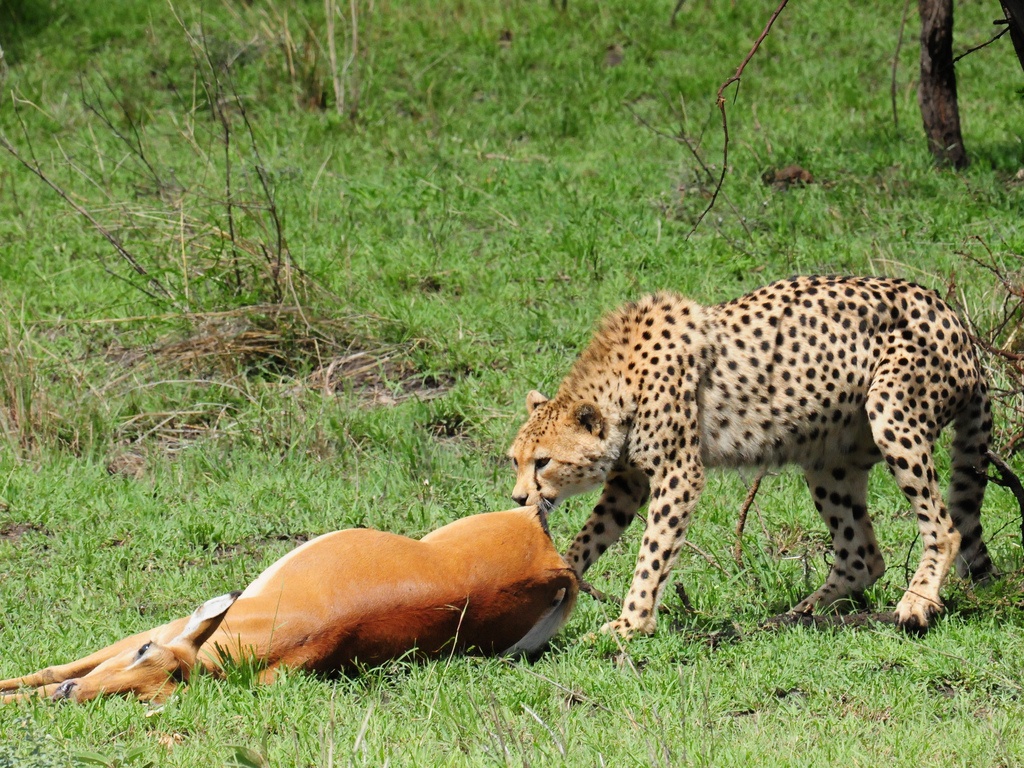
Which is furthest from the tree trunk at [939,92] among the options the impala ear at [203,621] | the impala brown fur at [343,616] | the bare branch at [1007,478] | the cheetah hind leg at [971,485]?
the impala ear at [203,621]

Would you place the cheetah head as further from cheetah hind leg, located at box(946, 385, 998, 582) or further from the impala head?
the impala head

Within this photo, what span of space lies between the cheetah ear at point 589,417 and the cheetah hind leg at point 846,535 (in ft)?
2.97

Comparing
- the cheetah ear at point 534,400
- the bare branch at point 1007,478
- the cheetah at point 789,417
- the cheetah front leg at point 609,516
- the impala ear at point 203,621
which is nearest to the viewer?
the impala ear at point 203,621

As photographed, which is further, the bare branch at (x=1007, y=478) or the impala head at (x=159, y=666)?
the bare branch at (x=1007, y=478)

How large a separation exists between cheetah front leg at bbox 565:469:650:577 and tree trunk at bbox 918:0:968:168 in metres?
5.26

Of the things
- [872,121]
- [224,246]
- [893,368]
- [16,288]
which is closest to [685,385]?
[893,368]

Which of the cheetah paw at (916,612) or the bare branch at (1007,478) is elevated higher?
the bare branch at (1007,478)

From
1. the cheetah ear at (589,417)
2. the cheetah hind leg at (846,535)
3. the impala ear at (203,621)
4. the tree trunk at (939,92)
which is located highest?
the tree trunk at (939,92)

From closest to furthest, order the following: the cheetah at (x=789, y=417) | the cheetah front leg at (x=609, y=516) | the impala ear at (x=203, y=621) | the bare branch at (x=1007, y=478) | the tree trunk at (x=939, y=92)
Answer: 1. the impala ear at (x=203, y=621)
2. the bare branch at (x=1007, y=478)
3. the cheetah at (x=789, y=417)
4. the cheetah front leg at (x=609, y=516)
5. the tree trunk at (x=939, y=92)

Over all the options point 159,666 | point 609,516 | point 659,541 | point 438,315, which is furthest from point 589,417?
point 438,315

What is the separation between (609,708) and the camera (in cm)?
395

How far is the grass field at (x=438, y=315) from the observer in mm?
3879

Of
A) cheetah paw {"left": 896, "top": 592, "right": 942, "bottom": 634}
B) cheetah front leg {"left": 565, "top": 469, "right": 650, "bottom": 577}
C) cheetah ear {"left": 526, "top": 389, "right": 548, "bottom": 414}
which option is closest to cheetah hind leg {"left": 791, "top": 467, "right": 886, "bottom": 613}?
cheetah paw {"left": 896, "top": 592, "right": 942, "bottom": 634}

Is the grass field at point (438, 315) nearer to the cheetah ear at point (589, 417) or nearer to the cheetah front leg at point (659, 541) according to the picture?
the cheetah front leg at point (659, 541)
